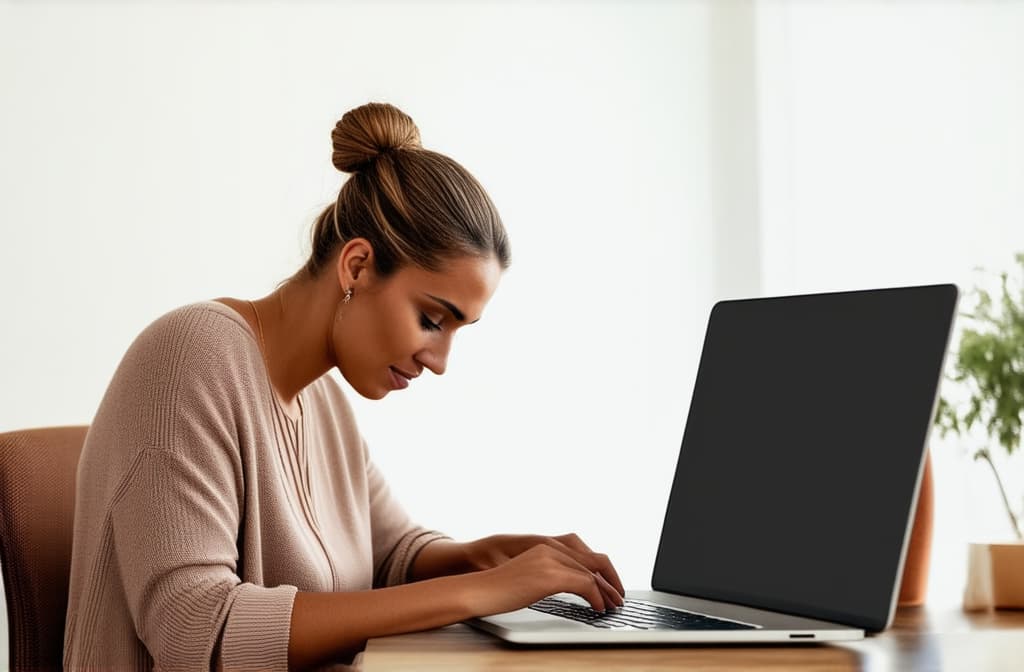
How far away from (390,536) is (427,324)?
387 mm

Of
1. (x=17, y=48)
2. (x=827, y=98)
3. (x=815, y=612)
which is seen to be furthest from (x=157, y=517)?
(x=827, y=98)

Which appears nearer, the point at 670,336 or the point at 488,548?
the point at 488,548

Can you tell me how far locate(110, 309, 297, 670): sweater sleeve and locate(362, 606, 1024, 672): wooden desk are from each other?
137mm

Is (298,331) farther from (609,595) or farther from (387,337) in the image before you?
(609,595)

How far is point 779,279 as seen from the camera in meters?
2.72

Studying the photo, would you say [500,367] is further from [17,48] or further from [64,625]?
[64,625]

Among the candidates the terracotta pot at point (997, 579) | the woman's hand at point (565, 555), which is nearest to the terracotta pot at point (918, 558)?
the terracotta pot at point (997, 579)

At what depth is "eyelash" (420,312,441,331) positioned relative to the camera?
1.29 metres

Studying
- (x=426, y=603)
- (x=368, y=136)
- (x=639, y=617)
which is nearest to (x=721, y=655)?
(x=639, y=617)

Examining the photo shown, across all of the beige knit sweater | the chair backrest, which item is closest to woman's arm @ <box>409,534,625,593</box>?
the beige knit sweater

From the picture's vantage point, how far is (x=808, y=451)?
1.05 m

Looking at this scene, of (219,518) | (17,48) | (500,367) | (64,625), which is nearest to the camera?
(219,518)

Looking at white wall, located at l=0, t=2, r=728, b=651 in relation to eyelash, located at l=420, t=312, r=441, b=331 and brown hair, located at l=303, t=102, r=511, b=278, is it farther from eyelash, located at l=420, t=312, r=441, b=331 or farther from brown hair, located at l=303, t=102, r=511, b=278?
eyelash, located at l=420, t=312, r=441, b=331

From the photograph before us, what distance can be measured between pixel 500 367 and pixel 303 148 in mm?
692
